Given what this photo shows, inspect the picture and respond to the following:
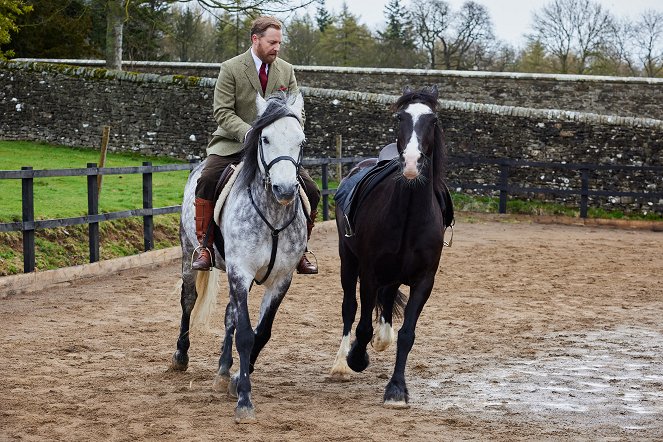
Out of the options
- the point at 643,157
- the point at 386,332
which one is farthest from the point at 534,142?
the point at 386,332

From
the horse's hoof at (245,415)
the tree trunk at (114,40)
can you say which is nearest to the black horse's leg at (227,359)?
the horse's hoof at (245,415)

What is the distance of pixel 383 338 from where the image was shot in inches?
290

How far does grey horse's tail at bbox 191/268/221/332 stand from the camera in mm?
6836

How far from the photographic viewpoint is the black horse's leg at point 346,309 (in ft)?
22.3

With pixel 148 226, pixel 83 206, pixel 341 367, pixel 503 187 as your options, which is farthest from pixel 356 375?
pixel 503 187

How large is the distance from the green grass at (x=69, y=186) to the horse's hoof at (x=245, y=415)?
7483mm

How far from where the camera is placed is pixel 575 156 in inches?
850

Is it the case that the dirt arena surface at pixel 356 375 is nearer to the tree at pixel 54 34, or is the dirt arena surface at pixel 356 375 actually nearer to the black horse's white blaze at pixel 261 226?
the black horse's white blaze at pixel 261 226

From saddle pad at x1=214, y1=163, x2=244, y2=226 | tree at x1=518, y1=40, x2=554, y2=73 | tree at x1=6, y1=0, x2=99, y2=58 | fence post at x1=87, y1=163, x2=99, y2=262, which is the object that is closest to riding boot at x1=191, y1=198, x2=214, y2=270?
saddle pad at x1=214, y1=163, x2=244, y2=226

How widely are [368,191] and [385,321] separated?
1088mm

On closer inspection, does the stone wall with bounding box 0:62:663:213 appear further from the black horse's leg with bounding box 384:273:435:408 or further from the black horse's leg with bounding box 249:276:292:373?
the black horse's leg with bounding box 249:276:292:373

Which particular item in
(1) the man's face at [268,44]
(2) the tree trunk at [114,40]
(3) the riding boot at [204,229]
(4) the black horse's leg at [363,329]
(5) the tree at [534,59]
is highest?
(5) the tree at [534,59]

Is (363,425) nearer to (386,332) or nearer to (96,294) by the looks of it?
(386,332)

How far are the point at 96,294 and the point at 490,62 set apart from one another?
45.4 m
